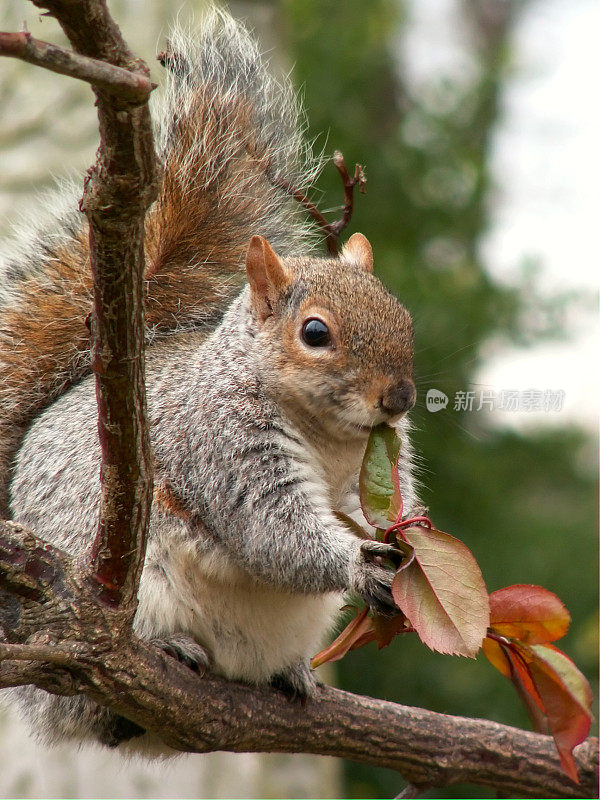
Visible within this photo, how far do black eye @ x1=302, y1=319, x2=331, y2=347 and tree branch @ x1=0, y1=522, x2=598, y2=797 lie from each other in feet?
1.54


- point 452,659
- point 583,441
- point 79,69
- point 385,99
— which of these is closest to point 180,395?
point 79,69

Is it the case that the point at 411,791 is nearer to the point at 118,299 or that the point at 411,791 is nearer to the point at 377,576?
the point at 377,576

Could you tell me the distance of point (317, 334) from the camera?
136 centimetres

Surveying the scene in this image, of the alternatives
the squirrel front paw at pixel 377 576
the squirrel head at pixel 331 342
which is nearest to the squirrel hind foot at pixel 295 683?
the squirrel front paw at pixel 377 576

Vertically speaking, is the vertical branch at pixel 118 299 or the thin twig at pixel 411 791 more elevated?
the vertical branch at pixel 118 299

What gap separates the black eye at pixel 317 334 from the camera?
4.46ft

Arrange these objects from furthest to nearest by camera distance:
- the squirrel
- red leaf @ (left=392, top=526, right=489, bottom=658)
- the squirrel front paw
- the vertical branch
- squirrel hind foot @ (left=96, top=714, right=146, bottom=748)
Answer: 1. squirrel hind foot @ (left=96, top=714, right=146, bottom=748)
2. the squirrel
3. the squirrel front paw
4. red leaf @ (left=392, top=526, right=489, bottom=658)
5. the vertical branch

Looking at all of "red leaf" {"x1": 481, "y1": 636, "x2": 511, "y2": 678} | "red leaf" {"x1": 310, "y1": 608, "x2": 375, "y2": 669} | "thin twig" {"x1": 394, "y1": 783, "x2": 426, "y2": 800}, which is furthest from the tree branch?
"red leaf" {"x1": 481, "y1": 636, "x2": 511, "y2": 678}

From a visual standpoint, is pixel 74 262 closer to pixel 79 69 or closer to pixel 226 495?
pixel 226 495

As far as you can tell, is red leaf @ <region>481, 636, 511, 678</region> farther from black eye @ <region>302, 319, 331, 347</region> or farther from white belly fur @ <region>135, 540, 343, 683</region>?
black eye @ <region>302, 319, 331, 347</region>

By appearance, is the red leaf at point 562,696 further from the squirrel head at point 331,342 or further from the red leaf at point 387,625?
the squirrel head at point 331,342

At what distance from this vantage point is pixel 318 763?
3643 mm

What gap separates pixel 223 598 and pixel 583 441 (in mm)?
2981

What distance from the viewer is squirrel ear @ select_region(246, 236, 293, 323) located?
146cm
